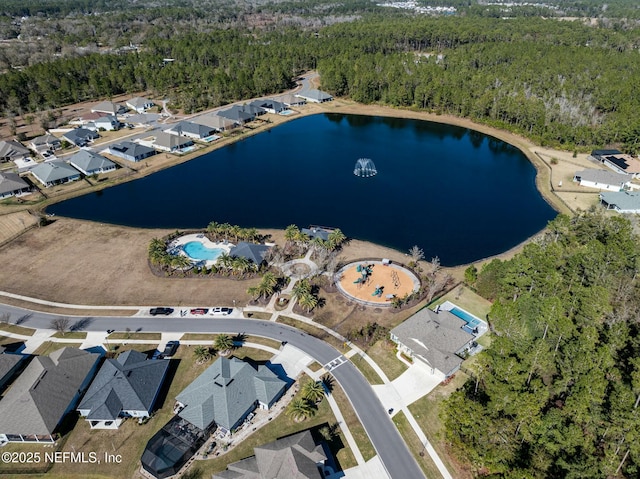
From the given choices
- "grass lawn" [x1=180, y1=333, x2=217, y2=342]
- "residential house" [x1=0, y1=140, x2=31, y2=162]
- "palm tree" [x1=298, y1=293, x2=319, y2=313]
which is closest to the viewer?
"grass lawn" [x1=180, y1=333, x2=217, y2=342]

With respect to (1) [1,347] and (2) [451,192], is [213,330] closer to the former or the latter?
(1) [1,347]

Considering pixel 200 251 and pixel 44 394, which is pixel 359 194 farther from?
pixel 44 394

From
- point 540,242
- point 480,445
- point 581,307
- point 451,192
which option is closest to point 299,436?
point 480,445

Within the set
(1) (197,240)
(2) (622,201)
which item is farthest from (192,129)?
(2) (622,201)

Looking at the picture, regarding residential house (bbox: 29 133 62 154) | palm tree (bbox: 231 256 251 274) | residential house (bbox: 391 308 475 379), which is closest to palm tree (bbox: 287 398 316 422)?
residential house (bbox: 391 308 475 379)

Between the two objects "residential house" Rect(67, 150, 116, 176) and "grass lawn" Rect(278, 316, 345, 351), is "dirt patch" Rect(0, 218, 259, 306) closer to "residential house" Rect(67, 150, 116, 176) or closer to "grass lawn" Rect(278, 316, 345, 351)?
"grass lawn" Rect(278, 316, 345, 351)

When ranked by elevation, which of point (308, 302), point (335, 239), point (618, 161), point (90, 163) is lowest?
point (618, 161)

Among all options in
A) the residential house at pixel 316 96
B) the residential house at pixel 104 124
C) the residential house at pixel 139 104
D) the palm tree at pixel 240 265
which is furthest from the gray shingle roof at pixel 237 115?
the palm tree at pixel 240 265
